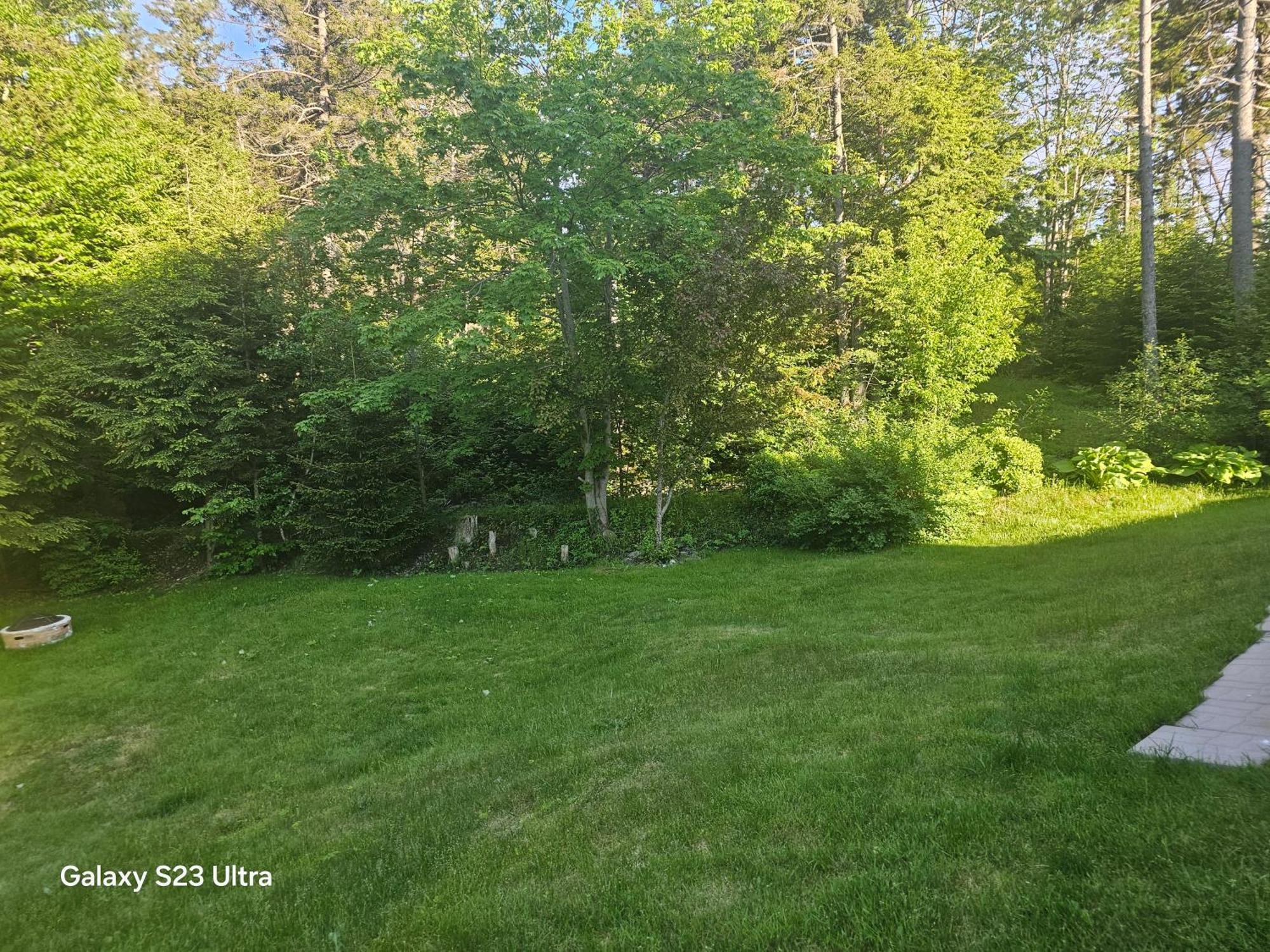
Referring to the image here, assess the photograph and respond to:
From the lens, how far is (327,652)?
26.2 ft

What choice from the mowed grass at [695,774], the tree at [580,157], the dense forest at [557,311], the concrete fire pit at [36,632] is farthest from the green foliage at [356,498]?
the mowed grass at [695,774]

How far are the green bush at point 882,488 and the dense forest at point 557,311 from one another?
0.24 feet

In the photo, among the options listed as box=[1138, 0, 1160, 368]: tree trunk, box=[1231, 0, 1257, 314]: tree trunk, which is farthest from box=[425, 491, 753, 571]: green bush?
box=[1231, 0, 1257, 314]: tree trunk

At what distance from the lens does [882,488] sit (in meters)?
10.4

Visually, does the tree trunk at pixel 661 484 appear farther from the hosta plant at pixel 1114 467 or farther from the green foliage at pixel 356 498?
the hosta plant at pixel 1114 467

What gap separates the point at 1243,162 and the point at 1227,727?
1814cm

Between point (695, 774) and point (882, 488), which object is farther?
point (882, 488)

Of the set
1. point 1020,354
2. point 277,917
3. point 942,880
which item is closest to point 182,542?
point 277,917

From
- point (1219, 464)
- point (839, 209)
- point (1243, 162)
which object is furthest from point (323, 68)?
point (1219, 464)

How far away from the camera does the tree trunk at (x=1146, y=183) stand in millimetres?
14523

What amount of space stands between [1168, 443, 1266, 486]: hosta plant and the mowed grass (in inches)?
109

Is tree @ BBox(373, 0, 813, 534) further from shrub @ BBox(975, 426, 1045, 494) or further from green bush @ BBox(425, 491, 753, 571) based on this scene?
shrub @ BBox(975, 426, 1045, 494)

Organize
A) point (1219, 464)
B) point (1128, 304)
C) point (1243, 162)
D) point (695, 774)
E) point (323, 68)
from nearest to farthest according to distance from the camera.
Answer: point (695, 774), point (1219, 464), point (1243, 162), point (1128, 304), point (323, 68)

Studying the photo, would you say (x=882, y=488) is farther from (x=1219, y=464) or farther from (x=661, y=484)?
(x=1219, y=464)
